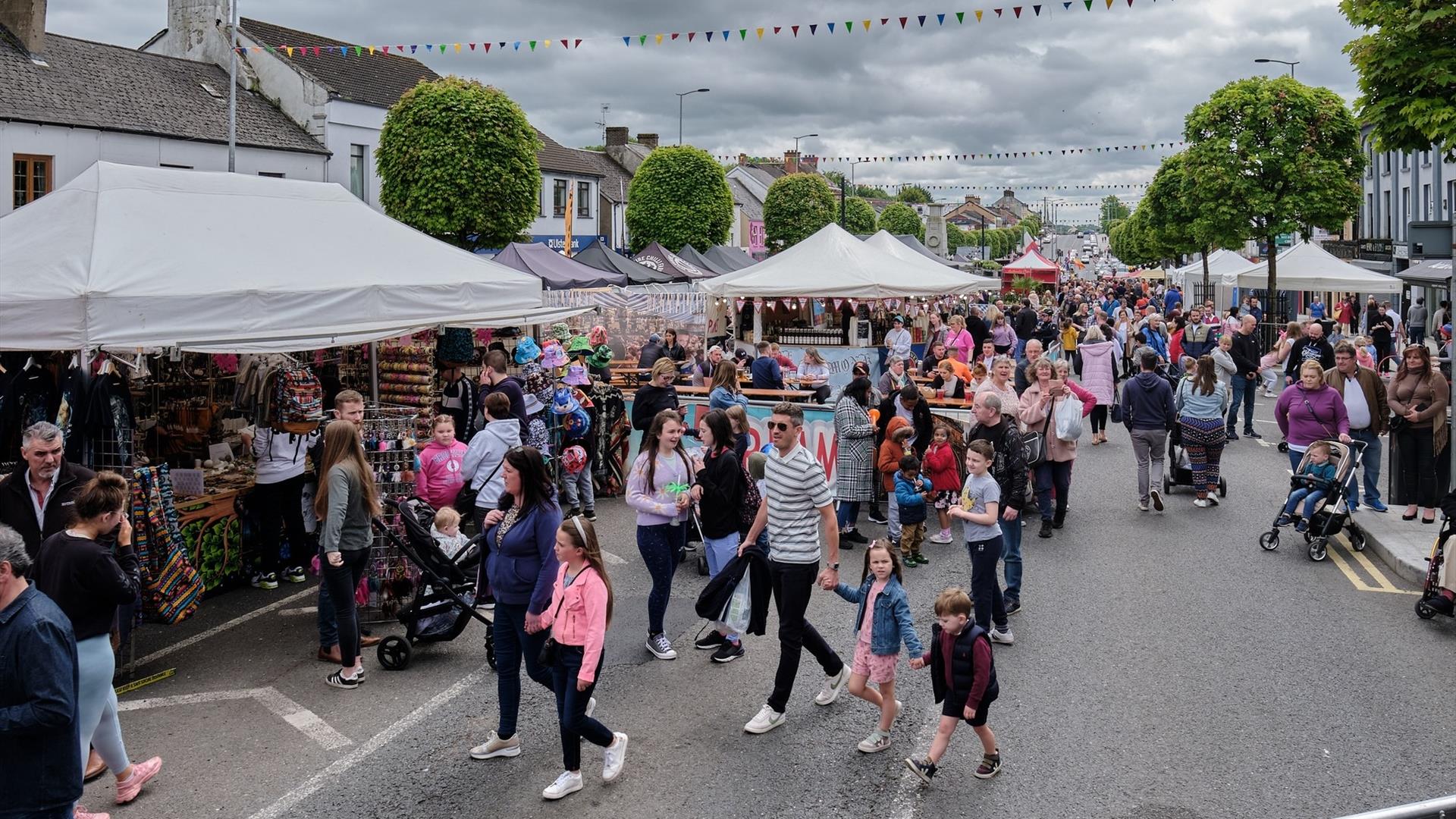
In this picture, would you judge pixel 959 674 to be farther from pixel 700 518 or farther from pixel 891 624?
pixel 700 518

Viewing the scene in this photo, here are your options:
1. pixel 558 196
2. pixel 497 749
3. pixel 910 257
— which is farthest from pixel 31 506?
pixel 558 196

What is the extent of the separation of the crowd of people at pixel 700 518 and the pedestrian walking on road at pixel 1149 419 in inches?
1.2

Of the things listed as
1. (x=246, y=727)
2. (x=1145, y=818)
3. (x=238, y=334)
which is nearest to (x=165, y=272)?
(x=238, y=334)

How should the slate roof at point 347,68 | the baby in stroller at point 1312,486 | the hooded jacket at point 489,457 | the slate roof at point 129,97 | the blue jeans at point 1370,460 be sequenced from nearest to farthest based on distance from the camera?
the hooded jacket at point 489,457 < the baby in stroller at point 1312,486 < the blue jeans at point 1370,460 < the slate roof at point 129,97 < the slate roof at point 347,68

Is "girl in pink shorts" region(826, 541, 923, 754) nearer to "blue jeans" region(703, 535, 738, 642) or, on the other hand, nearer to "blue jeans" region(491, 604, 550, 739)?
"blue jeans" region(703, 535, 738, 642)

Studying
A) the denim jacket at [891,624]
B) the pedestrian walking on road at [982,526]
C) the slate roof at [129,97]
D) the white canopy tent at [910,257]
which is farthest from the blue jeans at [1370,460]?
the slate roof at [129,97]

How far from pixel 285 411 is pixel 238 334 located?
3.40ft

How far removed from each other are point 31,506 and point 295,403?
9.49 feet

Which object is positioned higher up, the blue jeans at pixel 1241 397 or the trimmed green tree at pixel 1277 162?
the trimmed green tree at pixel 1277 162

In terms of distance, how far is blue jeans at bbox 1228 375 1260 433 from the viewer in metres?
16.9

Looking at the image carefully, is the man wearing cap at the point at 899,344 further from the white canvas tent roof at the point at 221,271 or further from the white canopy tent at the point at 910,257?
the white canvas tent roof at the point at 221,271

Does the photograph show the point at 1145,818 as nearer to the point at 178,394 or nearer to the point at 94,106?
the point at 178,394

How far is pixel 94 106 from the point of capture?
2889 cm

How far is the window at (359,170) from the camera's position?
37.7 metres
